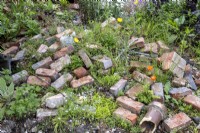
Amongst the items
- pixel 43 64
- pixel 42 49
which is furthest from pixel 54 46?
pixel 43 64

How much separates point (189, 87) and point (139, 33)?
0.86 metres

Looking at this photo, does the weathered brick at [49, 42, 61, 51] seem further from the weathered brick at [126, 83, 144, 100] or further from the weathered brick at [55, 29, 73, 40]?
the weathered brick at [126, 83, 144, 100]

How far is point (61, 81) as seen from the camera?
2631mm

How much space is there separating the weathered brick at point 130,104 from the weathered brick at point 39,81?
62cm

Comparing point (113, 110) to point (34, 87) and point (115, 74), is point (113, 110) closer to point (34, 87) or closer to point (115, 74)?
point (115, 74)

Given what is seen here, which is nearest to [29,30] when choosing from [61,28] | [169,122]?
[61,28]

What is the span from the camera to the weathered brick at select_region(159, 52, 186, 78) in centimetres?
273

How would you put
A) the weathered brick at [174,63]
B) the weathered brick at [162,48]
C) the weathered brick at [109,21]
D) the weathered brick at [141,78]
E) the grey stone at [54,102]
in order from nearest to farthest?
the grey stone at [54,102]
the weathered brick at [141,78]
the weathered brick at [174,63]
the weathered brick at [162,48]
the weathered brick at [109,21]

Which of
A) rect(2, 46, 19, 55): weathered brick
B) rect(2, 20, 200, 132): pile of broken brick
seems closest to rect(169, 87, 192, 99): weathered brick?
rect(2, 20, 200, 132): pile of broken brick

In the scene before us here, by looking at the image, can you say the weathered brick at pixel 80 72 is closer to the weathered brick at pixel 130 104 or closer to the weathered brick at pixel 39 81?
the weathered brick at pixel 39 81

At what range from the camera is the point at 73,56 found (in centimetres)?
282

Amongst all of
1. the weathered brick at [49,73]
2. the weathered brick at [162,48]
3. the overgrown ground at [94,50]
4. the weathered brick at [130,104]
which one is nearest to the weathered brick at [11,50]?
the overgrown ground at [94,50]

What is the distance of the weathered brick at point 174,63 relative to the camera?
8.96 ft

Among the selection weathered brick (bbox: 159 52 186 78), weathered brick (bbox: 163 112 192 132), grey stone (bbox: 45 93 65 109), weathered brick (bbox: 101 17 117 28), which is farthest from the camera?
weathered brick (bbox: 101 17 117 28)
